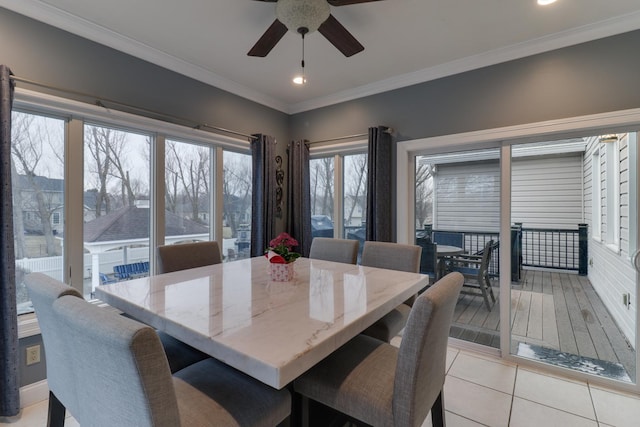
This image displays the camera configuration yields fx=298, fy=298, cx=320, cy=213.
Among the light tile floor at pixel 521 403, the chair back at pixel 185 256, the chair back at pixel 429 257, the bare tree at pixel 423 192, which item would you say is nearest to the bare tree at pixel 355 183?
the bare tree at pixel 423 192

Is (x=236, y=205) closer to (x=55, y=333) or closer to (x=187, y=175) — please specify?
(x=187, y=175)

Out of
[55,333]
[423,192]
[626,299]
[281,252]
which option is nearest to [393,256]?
[281,252]

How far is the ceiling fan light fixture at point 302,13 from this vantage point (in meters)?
1.65

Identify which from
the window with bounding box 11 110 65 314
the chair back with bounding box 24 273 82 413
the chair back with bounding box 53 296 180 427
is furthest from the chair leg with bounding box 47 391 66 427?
the window with bounding box 11 110 65 314

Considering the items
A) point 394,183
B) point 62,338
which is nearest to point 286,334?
point 62,338

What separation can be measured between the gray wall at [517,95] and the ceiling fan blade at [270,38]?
1.58 m

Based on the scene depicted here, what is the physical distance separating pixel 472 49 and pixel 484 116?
57 cm

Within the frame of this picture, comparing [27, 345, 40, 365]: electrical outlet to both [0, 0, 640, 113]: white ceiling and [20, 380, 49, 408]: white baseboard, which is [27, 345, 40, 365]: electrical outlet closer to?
[20, 380, 49, 408]: white baseboard

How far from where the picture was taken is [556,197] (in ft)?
8.51

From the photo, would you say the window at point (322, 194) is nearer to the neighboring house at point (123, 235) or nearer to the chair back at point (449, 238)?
the chair back at point (449, 238)

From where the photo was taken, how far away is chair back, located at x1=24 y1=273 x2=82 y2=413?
1.06 m

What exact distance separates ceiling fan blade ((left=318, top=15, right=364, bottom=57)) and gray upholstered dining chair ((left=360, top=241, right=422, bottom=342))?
147 cm

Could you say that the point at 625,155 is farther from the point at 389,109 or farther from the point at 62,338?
the point at 62,338

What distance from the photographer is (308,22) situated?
69.0 inches
